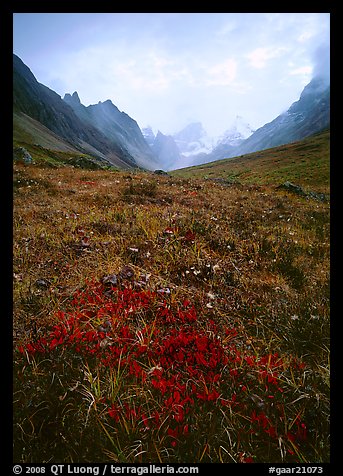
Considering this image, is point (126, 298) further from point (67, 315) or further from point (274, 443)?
point (274, 443)

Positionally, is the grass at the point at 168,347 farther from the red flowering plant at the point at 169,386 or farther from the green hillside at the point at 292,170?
the green hillside at the point at 292,170

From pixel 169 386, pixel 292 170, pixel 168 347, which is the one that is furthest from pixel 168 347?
pixel 292 170

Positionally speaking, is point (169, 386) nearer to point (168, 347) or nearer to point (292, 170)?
point (168, 347)

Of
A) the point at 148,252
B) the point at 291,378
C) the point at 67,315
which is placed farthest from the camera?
the point at 148,252

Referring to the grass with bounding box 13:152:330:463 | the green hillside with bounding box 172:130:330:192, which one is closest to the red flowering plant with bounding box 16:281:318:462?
the grass with bounding box 13:152:330:463

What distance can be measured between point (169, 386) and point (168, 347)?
0.57 m

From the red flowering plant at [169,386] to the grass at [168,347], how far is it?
0.05ft

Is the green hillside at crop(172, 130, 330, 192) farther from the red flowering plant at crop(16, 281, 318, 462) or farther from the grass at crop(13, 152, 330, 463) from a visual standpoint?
the red flowering plant at crop(16, 281, 318, 462)

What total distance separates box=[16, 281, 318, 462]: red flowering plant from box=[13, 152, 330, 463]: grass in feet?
0.05

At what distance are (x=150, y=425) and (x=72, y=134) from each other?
221057mm

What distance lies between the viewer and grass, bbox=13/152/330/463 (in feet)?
8.07
